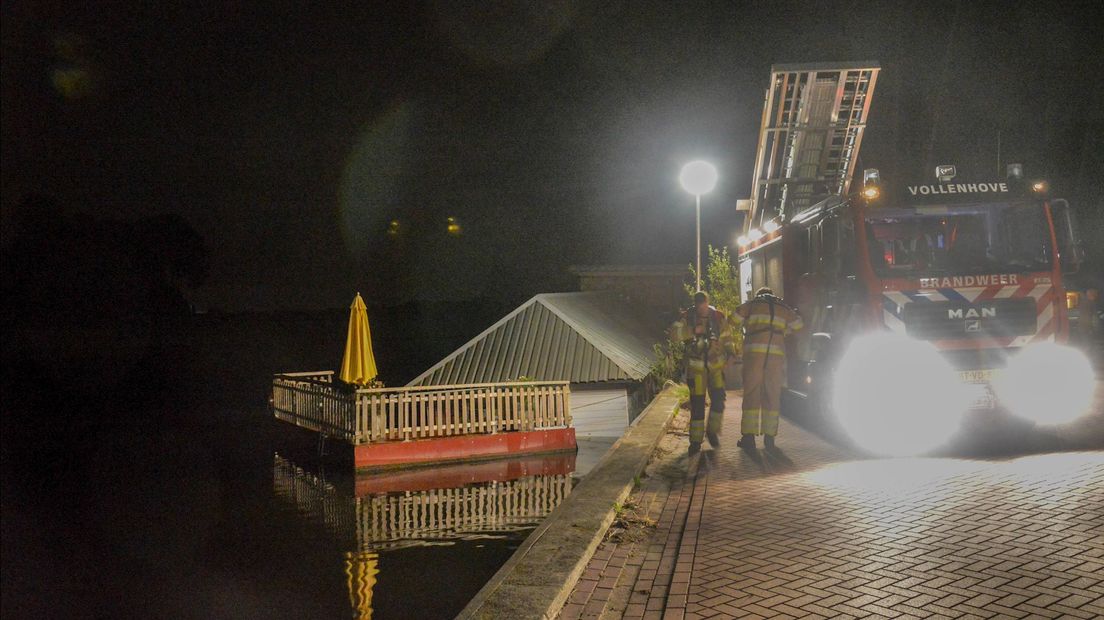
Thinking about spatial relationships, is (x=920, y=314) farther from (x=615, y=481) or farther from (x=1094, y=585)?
(x=1094, y=585)

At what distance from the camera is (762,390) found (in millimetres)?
9328

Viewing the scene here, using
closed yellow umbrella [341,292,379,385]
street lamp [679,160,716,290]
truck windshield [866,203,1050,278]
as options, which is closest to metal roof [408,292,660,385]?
closed yellow umbrella [341,292,379,385]

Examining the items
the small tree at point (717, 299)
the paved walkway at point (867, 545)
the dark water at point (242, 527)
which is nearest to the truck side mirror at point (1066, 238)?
the paved walkway at point (867, 545)

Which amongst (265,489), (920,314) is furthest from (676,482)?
(265,489)

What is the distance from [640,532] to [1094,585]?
2.82 metres

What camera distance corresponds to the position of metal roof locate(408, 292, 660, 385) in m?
17.2

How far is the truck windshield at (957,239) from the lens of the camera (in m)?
9.34

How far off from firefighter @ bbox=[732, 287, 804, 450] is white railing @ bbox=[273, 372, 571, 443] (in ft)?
17.1

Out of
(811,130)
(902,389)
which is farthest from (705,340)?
(811,130)

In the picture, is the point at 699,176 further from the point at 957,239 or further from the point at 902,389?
the point at 902,389

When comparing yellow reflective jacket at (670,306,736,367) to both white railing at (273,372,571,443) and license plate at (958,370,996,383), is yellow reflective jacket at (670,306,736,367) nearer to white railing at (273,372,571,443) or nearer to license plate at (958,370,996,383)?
license plate at (958,370,996,383)

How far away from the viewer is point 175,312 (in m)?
42.9

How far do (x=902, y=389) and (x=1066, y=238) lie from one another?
2.52 m

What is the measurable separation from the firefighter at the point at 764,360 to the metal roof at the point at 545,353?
716cm
